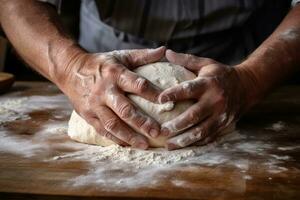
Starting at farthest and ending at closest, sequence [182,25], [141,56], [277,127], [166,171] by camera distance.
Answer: [182,25] < [277,127] < [141,56] < [166,171]

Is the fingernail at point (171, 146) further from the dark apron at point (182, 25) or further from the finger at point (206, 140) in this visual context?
the dark apron at point (182, 25)

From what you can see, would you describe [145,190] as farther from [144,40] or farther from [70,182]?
[144,40]

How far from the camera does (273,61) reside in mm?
1332

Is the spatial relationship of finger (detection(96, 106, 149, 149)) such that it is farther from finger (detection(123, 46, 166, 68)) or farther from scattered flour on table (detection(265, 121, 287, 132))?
scattered flour on table (detection(265, 121, 287, 132))

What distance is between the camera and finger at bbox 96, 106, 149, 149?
108 centimetres

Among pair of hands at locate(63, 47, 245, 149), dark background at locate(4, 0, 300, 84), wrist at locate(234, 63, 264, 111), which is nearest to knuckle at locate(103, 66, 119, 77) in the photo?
pair of hands at locate(63, 47, 245, 149)

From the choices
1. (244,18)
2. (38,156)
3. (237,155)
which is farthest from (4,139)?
(244,18)

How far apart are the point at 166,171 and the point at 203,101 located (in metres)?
0.21

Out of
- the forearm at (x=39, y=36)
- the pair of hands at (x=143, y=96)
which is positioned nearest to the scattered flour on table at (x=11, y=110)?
the forearm at (x=39, y=36)

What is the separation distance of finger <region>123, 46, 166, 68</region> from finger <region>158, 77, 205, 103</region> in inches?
5.3

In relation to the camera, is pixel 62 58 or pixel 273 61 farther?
pixel 273 61

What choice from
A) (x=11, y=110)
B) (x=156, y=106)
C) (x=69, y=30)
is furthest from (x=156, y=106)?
(x=69, y=30)

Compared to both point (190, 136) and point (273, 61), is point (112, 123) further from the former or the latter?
point (273, 61)

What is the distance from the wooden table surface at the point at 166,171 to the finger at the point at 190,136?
2.9 inches
